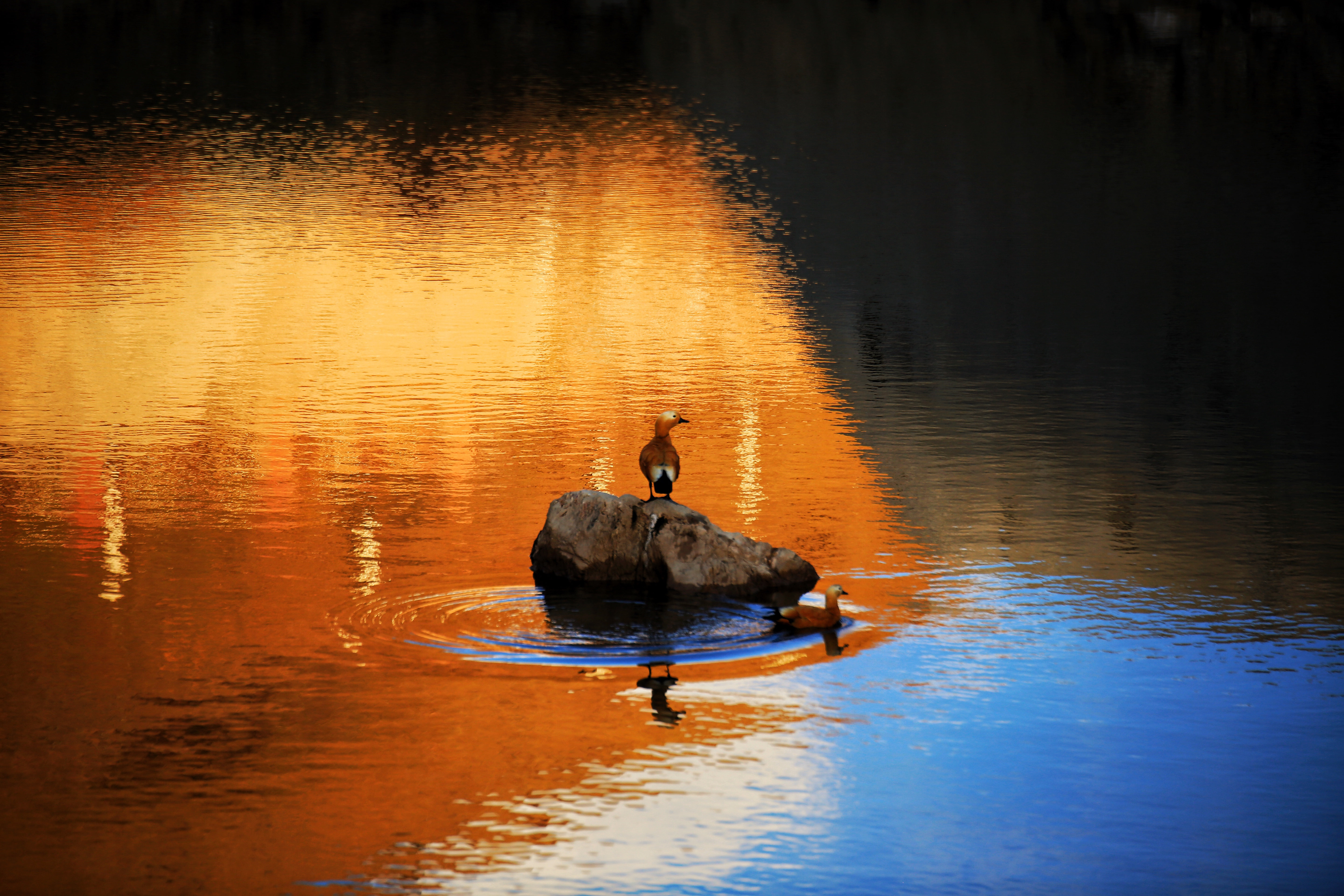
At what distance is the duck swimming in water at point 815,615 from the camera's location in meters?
13.3

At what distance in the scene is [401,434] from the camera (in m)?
20.3

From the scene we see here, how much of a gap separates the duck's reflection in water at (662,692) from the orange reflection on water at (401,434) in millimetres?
133

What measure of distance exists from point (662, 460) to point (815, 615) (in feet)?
7.81

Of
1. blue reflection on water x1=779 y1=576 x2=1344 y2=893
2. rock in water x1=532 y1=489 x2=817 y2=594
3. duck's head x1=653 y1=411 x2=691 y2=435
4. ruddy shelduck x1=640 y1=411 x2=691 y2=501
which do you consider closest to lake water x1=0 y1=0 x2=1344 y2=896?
blue reflection on water x1=779 y1=576 x2=1344 y2=893

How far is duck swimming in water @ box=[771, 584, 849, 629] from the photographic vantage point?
43.7 feet

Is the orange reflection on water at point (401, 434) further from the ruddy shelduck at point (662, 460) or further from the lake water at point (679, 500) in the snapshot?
the ruddy shelduck at point (662, 460)

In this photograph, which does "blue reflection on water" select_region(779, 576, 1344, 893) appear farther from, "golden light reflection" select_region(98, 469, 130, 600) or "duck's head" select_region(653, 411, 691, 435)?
"golden light reflection" select_region(98, 469, 130, 600)

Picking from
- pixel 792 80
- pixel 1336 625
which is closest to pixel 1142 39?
pixel 792 80

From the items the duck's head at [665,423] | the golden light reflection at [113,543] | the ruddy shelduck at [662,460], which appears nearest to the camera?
the golden light reflection at [113,543]

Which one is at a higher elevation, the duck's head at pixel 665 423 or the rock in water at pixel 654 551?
the duck's head at pixel 665 423

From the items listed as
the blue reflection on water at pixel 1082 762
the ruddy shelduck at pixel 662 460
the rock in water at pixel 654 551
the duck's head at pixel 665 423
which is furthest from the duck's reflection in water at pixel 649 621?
the duck's head at pixel 665 423

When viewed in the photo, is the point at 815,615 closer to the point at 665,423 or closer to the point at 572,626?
the point at 572,626

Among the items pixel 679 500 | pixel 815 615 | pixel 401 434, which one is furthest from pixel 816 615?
pixel 401 434

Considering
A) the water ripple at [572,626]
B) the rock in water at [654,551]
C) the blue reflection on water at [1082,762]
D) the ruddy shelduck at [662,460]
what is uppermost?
the ruddy shelduck at [662,460]
